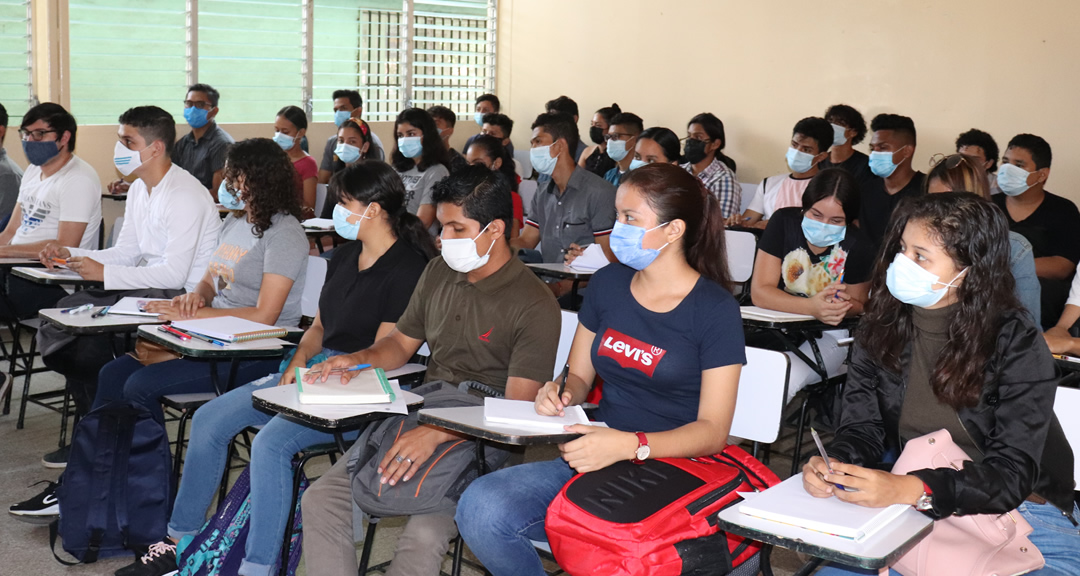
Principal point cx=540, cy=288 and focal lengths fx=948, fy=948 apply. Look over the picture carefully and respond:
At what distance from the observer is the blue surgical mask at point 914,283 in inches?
76.3

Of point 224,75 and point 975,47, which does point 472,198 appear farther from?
point 224,75

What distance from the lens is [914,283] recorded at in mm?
1947

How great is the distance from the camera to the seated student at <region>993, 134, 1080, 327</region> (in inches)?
176

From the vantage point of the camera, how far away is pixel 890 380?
203 centimetres

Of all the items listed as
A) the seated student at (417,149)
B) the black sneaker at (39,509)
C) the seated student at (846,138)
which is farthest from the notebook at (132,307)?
the seated student at (846,138)

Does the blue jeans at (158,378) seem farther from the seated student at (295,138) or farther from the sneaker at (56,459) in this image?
the seated student at (295,138)

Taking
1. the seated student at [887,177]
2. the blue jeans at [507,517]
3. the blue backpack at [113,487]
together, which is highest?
the seated student at [887,177]

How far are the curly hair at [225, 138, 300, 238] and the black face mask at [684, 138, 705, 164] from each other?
344 centimetres

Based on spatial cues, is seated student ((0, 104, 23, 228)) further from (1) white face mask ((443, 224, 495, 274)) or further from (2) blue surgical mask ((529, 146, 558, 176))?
(1) white face mask ((443, 224, 495, 274))

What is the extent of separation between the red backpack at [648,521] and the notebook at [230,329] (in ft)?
4.50

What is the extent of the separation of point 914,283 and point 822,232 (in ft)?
5.34

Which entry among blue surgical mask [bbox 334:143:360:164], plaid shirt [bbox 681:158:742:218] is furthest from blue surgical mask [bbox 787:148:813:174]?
blue surgical mask [bbox 334:143:360:164]

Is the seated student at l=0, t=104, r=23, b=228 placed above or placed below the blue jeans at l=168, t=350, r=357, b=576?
above

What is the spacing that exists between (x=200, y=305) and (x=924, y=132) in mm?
5118
